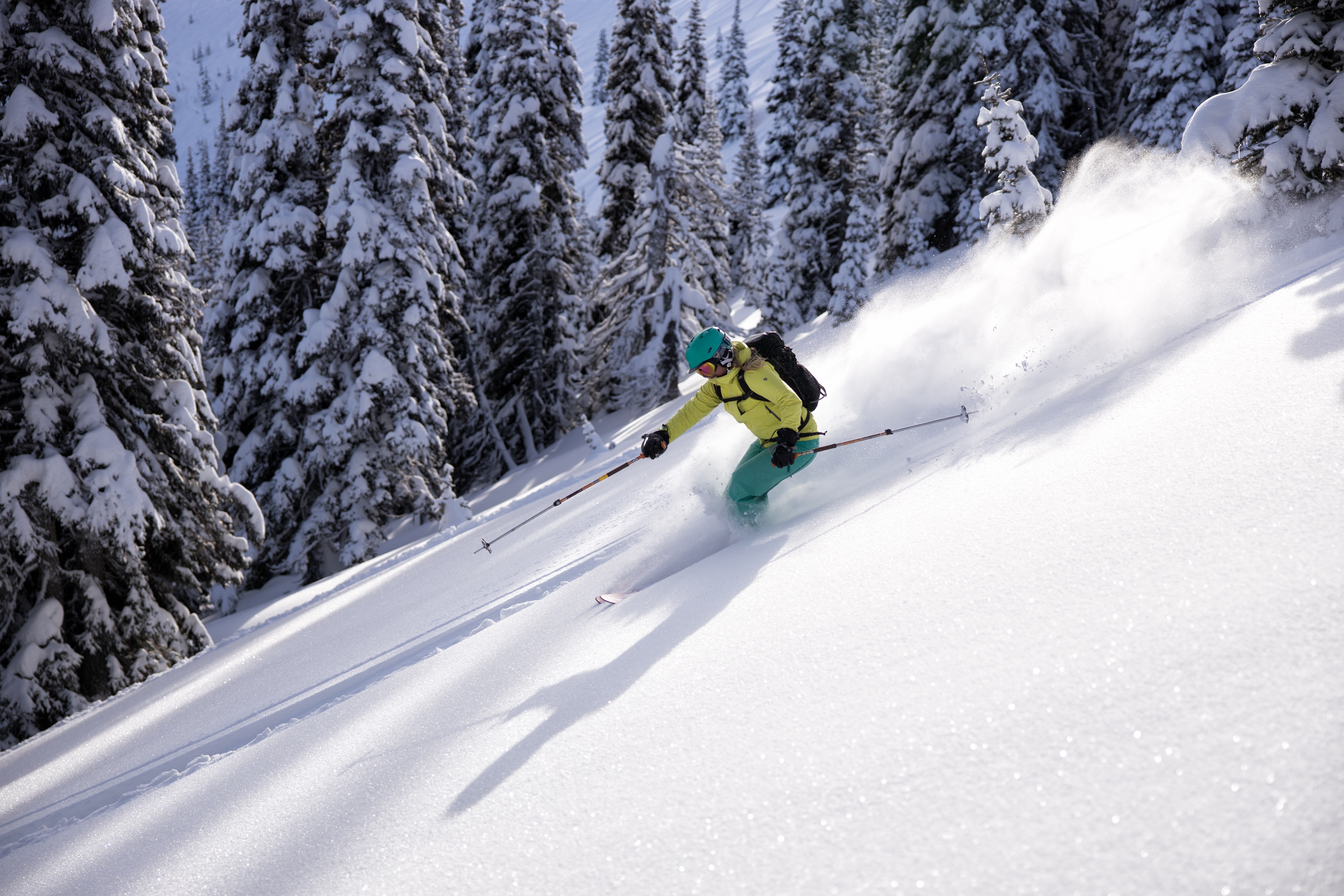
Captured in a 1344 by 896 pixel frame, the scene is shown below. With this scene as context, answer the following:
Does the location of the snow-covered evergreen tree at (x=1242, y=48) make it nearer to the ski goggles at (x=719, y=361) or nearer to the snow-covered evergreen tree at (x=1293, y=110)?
the snow-covered evergreen tree at (x=1293, y=110)

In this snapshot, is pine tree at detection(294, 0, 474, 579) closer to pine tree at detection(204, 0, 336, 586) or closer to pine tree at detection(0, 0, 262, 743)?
pine tree at detection(204, 0, 336, 586)

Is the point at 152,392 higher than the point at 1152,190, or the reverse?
the point at 152,392

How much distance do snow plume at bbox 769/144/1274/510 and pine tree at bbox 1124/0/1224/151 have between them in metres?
14.3

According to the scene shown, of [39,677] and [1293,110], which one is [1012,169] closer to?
[1293,110]

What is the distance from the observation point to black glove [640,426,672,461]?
6.26m

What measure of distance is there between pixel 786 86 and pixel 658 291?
15.8 metres

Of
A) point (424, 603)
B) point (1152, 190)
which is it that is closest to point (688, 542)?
point (424, 603)

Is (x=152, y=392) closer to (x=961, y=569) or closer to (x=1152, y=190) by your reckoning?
(x=961, y=569)

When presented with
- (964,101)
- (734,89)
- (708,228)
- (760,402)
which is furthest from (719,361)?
(734,89)

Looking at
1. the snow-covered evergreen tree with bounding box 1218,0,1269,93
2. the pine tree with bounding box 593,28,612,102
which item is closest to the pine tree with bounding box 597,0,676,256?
the snow-covered evergreen tree with bounding box 1218,0,1269,93

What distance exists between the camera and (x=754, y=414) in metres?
6.18

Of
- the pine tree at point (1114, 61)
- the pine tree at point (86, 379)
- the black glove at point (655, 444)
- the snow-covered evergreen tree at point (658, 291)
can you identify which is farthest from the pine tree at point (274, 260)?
the pine tree at point (1114, 61)

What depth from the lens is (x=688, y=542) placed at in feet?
20.7

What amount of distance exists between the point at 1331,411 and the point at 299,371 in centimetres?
1947
